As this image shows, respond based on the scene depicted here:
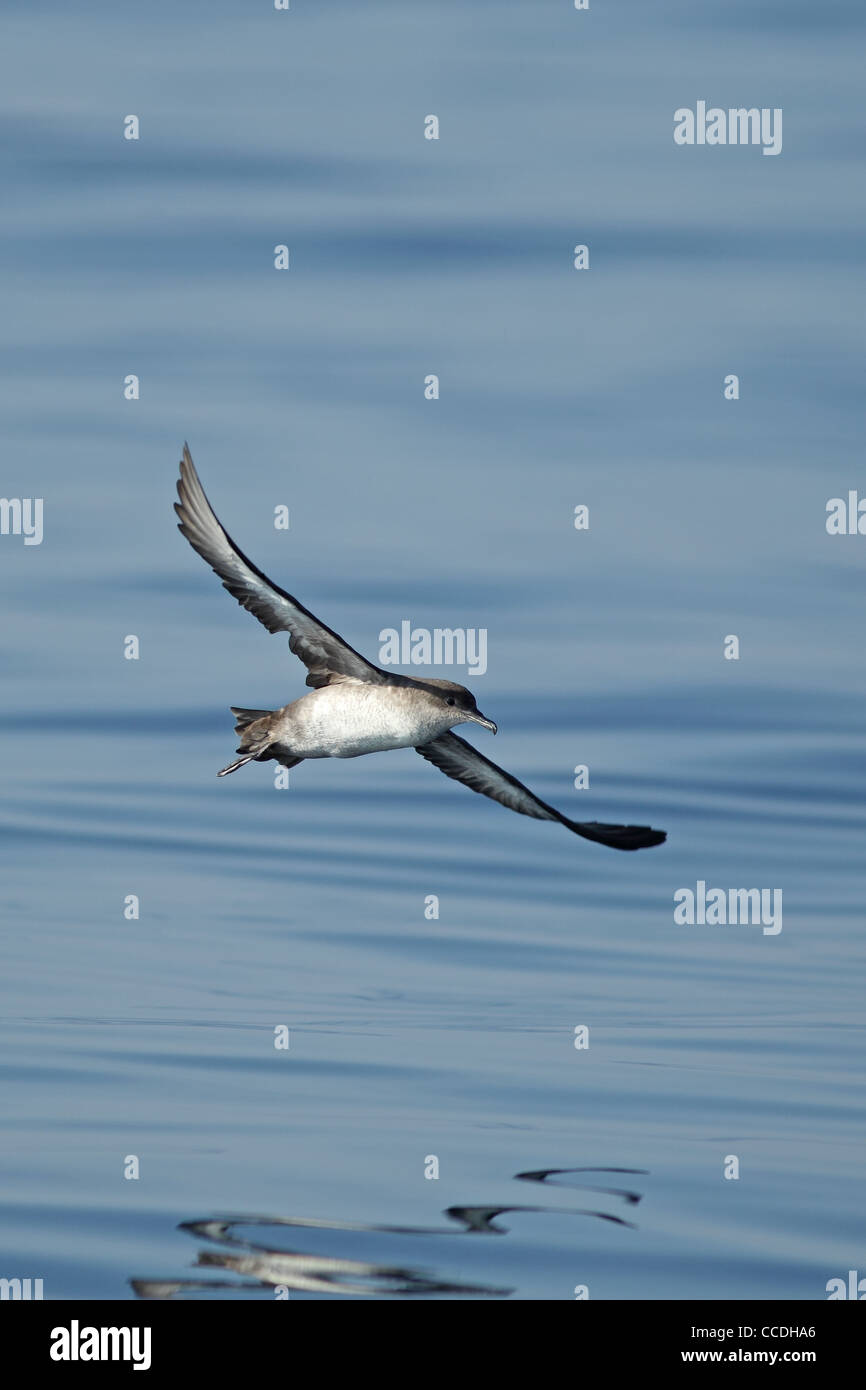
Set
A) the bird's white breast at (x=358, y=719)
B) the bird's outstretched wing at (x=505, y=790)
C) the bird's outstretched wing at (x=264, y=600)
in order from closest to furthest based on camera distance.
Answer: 1. the bird's outstretched wing at (x=264, y=600)
2. the bird's white breast at (x=358, y=719)
3. the bird's outstretched wing at (x=505, y=790)

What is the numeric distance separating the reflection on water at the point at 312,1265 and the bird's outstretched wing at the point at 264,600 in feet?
13.3

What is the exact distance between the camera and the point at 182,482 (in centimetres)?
1559

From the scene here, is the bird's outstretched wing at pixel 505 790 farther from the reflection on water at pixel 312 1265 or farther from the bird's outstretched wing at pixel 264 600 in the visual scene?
the reflection on water at pixel 312 1265

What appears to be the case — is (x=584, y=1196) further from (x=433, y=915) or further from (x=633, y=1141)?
(x=433, y=915)

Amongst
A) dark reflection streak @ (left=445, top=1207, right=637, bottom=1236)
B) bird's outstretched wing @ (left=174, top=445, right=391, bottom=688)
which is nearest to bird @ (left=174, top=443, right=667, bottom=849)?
bird's outstretched wing @ (left=174, top=445, right=391, bottom=688)

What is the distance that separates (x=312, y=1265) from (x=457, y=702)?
13.7 feet

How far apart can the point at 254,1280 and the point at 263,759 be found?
3852mm

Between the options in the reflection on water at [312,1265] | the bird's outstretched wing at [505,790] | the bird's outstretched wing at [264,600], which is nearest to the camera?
the reflection on water at [312,1265]

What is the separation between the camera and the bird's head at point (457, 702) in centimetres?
1656

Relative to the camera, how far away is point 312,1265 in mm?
15617

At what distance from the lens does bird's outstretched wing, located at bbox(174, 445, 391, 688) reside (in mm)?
15516

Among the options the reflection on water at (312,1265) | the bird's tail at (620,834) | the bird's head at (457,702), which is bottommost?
the reflection on water at (312,1265)

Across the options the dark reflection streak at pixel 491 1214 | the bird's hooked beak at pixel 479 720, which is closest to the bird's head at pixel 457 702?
the bird's hooked beak at pixel 479 720

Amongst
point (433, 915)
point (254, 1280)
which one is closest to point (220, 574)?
point (254, 1280)
